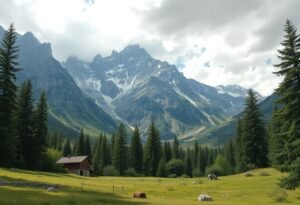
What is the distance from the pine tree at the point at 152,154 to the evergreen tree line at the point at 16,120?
171ft

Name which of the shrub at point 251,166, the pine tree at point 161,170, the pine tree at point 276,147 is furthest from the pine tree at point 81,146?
the pine tree at point 276,147

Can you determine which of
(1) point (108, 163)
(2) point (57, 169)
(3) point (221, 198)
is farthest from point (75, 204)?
(1) point (108, 163)

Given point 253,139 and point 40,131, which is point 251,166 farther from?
point 40,131

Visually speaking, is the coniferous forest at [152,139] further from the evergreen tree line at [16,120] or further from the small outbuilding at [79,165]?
the small outbuilding at [79,165]

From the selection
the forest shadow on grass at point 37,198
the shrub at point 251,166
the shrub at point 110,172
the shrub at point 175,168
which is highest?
the shrub at point 175,168

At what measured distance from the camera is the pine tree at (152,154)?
13962 centimetres

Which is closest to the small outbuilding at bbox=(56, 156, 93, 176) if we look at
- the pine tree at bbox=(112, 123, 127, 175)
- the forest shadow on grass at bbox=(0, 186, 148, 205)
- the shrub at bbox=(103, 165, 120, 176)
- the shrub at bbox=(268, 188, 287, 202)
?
the shrub at bbox=(103, 165, 120, 176)

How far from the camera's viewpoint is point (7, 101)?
242 ft

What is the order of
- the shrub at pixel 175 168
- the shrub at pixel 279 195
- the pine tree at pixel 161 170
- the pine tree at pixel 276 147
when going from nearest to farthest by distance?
the shrub at pixel 279 195 → the pine tree at pixel 276 147 → the pine tree at pixel 161 170 → the shrub at pixel 175 168

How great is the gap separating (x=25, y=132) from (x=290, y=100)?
61.2m

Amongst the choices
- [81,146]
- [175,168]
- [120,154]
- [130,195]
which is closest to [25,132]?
[130,195]

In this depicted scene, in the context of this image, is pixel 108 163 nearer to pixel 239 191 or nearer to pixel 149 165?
pixel 149 165

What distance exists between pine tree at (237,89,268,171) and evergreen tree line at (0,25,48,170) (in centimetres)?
4910

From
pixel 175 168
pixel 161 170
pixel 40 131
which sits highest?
pixel 40 131
